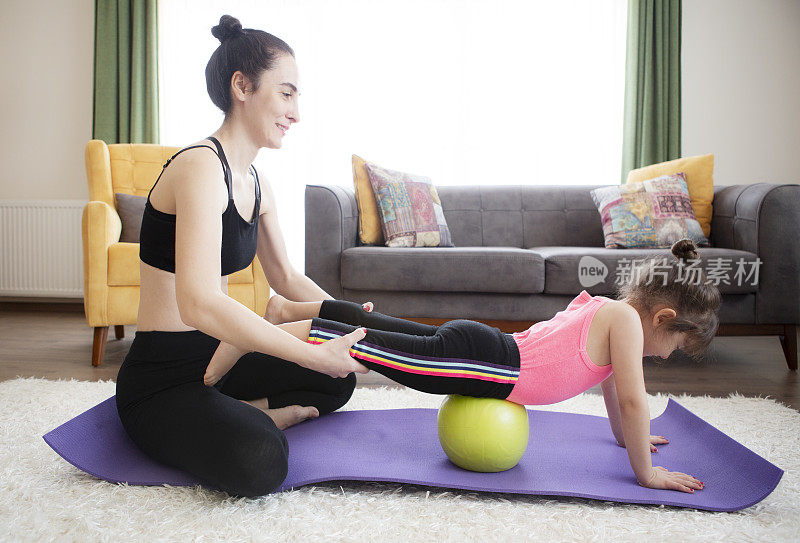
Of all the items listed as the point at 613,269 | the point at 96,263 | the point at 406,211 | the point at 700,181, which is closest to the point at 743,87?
the point at 700,181

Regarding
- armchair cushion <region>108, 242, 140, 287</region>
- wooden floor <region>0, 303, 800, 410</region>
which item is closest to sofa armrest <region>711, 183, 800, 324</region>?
wooden floor <region>0, 303, 800, 410</region>

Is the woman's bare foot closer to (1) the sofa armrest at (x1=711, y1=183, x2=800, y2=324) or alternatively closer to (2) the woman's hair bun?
(2) the woman's hair bun

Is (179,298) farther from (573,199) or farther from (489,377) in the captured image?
(573,199)

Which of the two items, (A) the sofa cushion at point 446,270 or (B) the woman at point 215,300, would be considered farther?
(A) the sofa cushion at point 446,270

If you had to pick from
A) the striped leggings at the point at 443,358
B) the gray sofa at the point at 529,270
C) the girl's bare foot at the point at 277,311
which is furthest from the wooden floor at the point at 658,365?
the striped leggings at the point at 443,358

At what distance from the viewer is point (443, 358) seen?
1.39 metres

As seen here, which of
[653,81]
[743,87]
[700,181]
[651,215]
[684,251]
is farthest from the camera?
[743,87]

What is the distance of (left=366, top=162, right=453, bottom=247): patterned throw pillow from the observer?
3.17m

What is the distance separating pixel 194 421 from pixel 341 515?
0.38 metres

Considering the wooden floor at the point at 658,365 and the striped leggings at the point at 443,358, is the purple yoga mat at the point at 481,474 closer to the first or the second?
the striped leggings at the point at 443,358

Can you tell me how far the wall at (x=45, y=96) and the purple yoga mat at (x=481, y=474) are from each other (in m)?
3.59

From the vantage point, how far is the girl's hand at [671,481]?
1360mm

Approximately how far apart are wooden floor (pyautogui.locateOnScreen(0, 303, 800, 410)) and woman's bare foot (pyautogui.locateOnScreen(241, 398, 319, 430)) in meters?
0.75

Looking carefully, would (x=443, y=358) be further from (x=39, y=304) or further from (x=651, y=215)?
(x=39, y=304)
